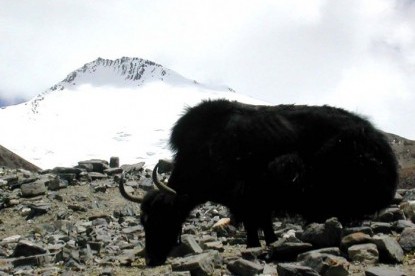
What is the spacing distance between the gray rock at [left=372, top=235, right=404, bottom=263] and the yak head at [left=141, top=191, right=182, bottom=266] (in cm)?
298

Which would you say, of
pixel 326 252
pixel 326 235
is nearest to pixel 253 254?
pixel 326 235

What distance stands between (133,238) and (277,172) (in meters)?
3.12

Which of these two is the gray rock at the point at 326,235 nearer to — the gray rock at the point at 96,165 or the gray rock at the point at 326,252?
the gray rock at the point at 326,252

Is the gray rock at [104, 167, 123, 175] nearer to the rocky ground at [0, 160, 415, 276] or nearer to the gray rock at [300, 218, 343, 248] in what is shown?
the rocky ground at [0, 160, 415, 276]

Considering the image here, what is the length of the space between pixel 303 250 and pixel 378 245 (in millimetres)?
758

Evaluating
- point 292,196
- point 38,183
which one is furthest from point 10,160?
point 292,196

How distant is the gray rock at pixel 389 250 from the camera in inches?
207

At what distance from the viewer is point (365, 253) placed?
5.35 m

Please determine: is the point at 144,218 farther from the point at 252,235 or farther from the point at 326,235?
the point at 326,235

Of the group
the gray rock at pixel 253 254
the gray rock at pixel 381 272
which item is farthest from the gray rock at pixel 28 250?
the gray rock at pixel 381 272

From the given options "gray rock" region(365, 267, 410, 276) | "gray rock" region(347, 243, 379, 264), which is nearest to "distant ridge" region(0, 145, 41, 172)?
"gray rock" region(347, 243, 379, 264)

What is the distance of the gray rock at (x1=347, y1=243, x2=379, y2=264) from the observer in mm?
5305

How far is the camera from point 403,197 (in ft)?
34.4

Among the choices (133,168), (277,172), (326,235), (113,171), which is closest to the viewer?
(326,235)
